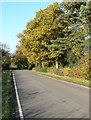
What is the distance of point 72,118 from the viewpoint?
10914mm

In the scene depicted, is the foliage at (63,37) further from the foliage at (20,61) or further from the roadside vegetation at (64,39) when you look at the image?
the foliage at (20,61)

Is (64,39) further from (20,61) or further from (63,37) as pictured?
(20,61)

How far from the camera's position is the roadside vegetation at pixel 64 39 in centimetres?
3359

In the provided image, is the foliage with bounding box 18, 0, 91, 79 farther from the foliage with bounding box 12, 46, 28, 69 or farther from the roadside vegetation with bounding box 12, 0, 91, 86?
the foliage with bounding box 12, 46, 28, 69

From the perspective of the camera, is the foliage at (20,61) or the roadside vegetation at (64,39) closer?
the roadside vegetation at (64,39)

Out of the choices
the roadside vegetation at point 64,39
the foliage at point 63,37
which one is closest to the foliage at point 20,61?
the roadside vegetation at point 64,39

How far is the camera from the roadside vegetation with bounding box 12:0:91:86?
33594 mm

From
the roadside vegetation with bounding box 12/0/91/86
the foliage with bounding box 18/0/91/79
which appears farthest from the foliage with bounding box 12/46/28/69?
the foliage with bounding box 18/0/91/79

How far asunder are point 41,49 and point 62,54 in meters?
7.73

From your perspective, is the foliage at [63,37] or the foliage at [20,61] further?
the foliage at [20,61]

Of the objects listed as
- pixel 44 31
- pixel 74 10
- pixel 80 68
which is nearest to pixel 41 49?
pixel 44 31

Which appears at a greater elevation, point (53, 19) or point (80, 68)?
point (53, 19)

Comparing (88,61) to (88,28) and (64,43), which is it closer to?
(88,28)

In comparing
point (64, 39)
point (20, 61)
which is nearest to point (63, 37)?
point (64, 39)
